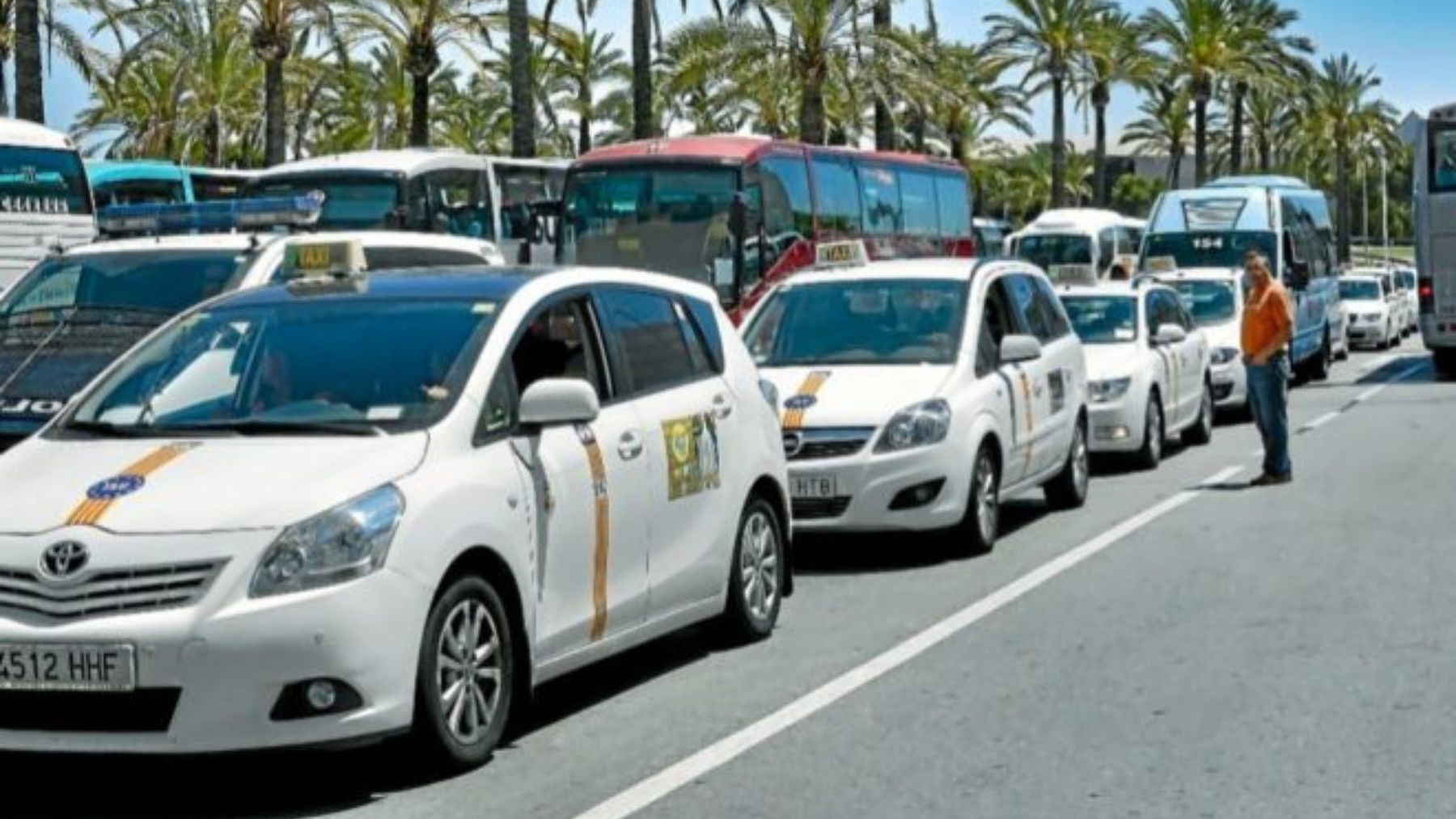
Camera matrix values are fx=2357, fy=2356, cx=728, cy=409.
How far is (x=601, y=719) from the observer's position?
880 centimetres

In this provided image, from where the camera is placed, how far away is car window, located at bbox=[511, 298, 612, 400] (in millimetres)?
8656

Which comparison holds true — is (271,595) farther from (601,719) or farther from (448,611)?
(601,719)

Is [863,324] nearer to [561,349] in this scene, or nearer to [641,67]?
[561,349]

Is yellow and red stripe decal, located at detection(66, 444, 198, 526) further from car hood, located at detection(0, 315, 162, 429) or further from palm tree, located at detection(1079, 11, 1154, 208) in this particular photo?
palm tree, located at detection(1079, 11, 1154, 208)

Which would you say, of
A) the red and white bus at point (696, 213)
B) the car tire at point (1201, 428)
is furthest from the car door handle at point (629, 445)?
the red and white bus at point (696, 213)

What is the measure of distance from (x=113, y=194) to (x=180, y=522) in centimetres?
2993

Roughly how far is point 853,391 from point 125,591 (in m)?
7.15

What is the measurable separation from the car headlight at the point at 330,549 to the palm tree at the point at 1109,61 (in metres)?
56.8

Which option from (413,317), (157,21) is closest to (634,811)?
(413,317)

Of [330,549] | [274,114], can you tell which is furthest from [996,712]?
[274,114]

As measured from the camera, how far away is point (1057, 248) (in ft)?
177

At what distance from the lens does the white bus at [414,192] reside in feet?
101

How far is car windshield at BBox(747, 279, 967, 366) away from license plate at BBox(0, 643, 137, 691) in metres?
7.87

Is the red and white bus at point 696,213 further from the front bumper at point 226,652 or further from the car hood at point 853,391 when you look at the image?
the front bumper at point 226,652
